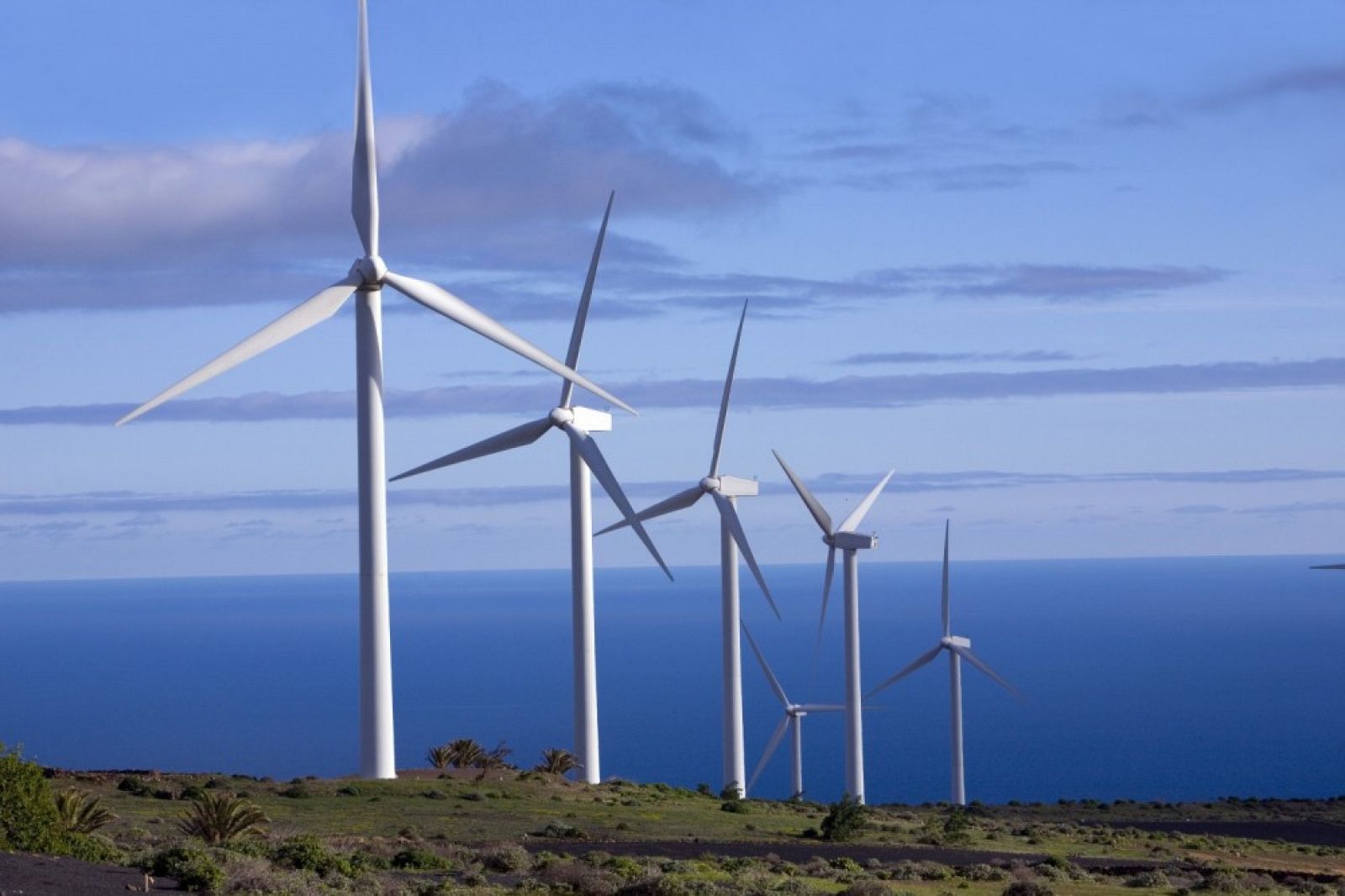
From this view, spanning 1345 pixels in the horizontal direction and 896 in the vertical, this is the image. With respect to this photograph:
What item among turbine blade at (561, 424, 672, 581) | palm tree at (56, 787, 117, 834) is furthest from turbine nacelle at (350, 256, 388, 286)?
palm tree at (56, 787, 117, 834)

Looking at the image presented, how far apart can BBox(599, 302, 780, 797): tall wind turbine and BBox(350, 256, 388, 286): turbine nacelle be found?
79.9 ft

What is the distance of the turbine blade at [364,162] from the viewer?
52.3 metres

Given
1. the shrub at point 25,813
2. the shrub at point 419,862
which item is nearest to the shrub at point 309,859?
the shrub at point 419,862

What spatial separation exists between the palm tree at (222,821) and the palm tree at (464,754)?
26392mm

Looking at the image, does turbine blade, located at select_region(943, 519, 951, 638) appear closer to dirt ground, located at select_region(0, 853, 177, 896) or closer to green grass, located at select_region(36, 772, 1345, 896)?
green grass, located at select_region(36, 772, 1345, 896)

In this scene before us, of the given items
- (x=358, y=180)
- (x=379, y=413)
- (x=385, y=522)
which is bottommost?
(x=385, y=522)

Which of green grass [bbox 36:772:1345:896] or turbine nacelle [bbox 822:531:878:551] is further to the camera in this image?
turbine nacelle [bbox 822:531:878:551]

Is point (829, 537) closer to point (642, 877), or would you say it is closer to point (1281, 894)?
point (1281, 894)

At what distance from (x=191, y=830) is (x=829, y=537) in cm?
5028

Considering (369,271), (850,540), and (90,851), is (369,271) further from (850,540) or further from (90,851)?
(850,540)

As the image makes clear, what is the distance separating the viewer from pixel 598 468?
60.1 meters

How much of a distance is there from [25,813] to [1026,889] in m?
18.9

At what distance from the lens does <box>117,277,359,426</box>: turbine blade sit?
47.4m

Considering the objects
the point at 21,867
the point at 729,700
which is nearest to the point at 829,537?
the point at 729,700
